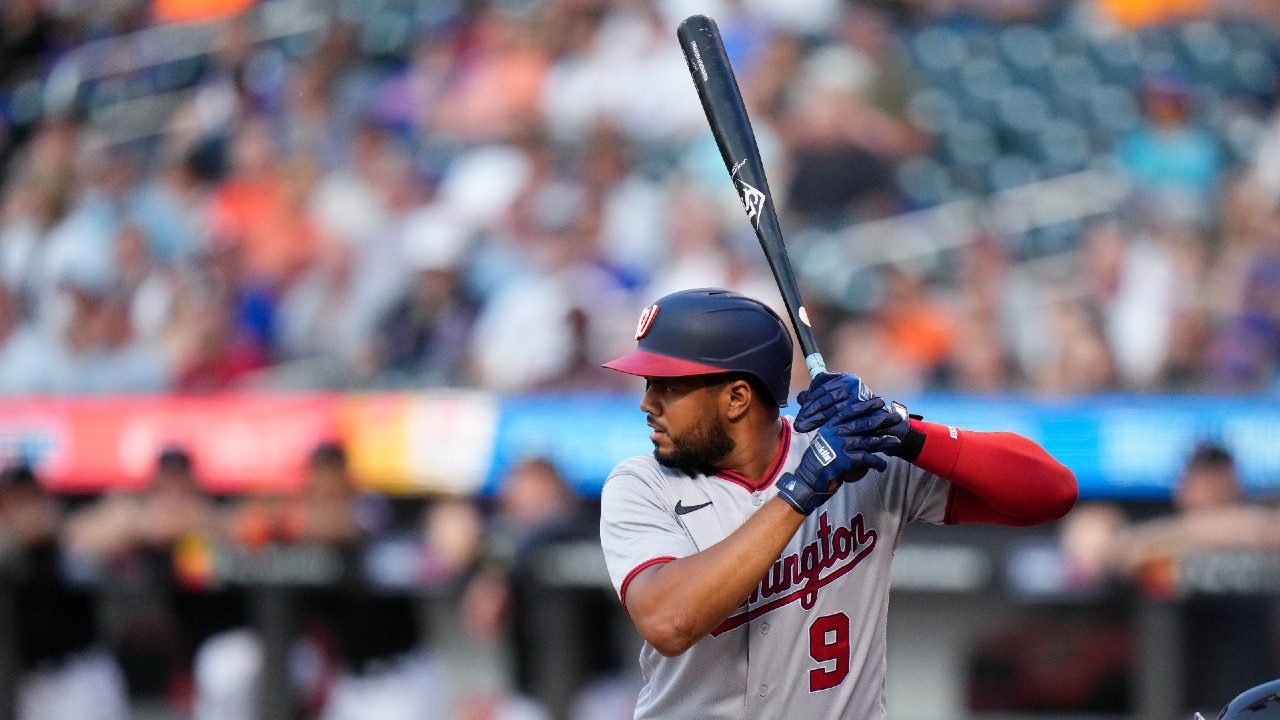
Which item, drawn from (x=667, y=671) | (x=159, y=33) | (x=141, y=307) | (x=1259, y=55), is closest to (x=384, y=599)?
(x=141, y=307)

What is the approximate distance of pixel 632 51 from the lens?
784 cm

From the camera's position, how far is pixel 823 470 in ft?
7.20

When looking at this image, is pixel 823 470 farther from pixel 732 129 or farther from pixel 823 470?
pixel 732 129

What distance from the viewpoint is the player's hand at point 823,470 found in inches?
86.3

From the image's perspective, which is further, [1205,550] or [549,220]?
[549,220]

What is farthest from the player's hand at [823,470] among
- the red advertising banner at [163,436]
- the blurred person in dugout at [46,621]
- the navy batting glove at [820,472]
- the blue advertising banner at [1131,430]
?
the blurred person in dugout at [46,621]

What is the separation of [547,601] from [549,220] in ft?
7.47

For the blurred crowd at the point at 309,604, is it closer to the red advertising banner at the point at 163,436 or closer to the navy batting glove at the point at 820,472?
the red advertising banner at the point at 163,436

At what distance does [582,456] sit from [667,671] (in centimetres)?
353

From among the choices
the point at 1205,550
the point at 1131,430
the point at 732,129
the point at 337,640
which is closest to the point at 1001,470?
the point at 732,129

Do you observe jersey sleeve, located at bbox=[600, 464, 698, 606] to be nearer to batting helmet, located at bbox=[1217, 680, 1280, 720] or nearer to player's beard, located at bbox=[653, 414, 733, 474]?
player's beard, located at bbox=[653, 414, 733, 474]

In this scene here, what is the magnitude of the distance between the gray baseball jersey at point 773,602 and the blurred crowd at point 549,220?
319cm

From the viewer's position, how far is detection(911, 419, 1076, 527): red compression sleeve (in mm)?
2400

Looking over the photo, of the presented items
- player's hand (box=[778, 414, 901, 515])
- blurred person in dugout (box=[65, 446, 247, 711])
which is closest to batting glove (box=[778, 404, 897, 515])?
player's hand (box=[778, 414, 901, 515])
